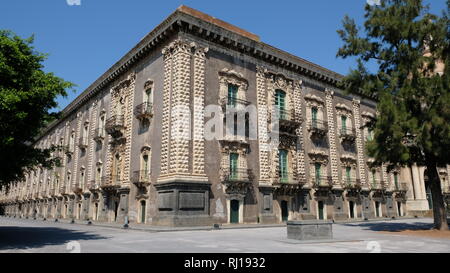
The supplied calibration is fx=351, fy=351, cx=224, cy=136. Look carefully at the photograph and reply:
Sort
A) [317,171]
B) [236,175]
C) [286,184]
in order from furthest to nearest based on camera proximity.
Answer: [317,171]
[286,184]
[236,175]

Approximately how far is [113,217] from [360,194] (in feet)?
75.5

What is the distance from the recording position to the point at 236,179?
946 inches

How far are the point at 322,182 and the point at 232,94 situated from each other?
37.8 feet

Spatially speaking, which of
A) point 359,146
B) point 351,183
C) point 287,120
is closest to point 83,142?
point 287,120

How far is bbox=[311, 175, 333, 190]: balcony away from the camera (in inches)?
1172

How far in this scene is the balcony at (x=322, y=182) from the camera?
1172 inches

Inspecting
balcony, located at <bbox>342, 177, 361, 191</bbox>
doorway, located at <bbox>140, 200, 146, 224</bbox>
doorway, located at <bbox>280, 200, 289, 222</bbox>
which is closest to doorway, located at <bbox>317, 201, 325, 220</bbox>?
balcony, located at <bbox>342, 177, 361, 191</bbox>

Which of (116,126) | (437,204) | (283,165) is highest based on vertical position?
(116,126)

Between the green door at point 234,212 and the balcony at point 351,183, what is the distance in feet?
42.9

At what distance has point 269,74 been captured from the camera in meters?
29.2

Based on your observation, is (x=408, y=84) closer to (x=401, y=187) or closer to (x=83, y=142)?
(x=401, y=187)

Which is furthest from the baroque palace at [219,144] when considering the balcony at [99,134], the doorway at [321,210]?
the balcony at [99,134]

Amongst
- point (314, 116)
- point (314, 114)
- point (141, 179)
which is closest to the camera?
point (141, 179)
